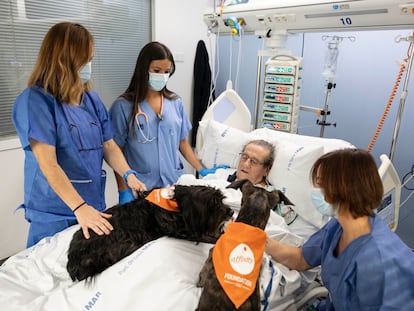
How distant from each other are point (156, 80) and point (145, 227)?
96 cm

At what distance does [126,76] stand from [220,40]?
1.35m

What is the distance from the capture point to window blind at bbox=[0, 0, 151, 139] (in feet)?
7.97

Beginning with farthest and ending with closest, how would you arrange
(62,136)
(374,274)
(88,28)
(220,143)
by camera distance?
(88,28) < (220,143) < (62,136) < (374,274)

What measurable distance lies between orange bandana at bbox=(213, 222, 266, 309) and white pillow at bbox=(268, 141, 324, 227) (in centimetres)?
87

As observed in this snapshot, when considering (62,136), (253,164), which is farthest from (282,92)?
(62,136)

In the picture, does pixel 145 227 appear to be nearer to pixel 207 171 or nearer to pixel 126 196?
pixel 126 196

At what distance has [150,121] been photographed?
1.98 metres

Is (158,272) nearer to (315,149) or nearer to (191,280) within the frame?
(191,280)

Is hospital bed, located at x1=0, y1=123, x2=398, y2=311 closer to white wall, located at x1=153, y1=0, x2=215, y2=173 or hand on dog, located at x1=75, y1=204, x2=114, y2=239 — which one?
hand on dog, located at x1=75, y1=204, x2=114, y2=239

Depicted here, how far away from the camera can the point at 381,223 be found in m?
1.07

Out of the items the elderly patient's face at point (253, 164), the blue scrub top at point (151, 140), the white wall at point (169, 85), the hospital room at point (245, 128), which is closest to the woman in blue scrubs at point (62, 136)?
the hospital room at point (245, 128)

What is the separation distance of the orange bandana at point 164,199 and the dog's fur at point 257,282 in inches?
10.6

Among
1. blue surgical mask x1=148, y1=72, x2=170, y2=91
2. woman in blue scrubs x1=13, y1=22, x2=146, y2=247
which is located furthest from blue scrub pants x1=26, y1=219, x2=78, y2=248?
blue surgical mask x1=148, y1=72, x2=170, y2=91

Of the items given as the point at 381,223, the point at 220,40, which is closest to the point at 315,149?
the point at 381,223
